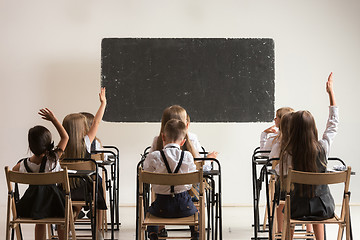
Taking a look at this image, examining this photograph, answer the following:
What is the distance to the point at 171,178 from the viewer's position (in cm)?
366

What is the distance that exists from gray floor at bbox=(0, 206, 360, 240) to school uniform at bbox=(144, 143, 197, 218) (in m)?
1.46

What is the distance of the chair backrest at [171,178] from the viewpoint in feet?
12.0

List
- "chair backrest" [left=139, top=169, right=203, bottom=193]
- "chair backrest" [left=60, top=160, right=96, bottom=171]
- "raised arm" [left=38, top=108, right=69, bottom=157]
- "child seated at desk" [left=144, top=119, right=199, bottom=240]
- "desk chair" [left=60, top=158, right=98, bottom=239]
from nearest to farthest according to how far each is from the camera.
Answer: "chair backrest" [left=139, top=169, right=203, bottom=193]
"child seated at desk" [left=144, top=119, right=199, bottom=240]
"raised arm" [left=38, top=108, right=69, bottom=157]
"desk chair" [left=60, top=158, right=98, bottom=239]
"chair backrest" [left=60, top=160, right=96, bottom=171]

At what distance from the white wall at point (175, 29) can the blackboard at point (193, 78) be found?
250 millimetres

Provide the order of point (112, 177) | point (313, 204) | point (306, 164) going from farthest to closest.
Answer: point (112, 177) → point (306, 164) → point (313, 204)

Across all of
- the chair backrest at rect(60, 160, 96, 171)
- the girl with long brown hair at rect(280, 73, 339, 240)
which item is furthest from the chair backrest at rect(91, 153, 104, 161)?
the girl with long brown hair at rect(280, 73, 339, 240)

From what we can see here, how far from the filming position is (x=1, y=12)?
23.0ft

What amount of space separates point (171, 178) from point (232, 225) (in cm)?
243

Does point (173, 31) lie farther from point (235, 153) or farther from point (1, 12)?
point (1, 12)

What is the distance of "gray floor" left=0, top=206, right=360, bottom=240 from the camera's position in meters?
5.37

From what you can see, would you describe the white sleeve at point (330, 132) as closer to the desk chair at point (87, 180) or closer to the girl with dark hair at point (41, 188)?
the desk chair at point (87, 180)

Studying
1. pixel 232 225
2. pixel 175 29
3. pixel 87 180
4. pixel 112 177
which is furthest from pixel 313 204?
pixel 175 29

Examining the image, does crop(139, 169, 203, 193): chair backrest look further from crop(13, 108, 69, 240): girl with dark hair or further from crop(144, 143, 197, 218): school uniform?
crop(13, 108, 69, 240): girl with dark hair

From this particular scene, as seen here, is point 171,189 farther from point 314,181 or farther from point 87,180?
point 314,181
